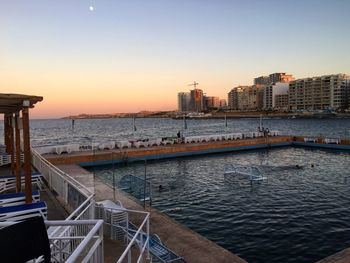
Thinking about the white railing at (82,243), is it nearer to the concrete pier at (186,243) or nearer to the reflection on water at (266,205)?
the concrete pier at (186,243)

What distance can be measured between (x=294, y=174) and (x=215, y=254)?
1643cm

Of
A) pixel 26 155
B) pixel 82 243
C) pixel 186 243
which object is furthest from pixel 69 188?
pixel 82 243

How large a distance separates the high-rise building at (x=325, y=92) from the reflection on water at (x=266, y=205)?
172m

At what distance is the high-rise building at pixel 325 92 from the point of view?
180 meters

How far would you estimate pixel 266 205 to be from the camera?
15.7 meters

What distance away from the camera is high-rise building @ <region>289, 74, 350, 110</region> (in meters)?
180

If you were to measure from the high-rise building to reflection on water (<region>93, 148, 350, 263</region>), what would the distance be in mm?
172288

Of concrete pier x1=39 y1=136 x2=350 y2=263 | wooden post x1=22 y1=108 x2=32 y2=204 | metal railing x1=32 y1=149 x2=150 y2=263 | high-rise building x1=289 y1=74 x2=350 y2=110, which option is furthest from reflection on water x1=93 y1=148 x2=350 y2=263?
high-rise building x1=289 y1=74 x2=350 y2=110

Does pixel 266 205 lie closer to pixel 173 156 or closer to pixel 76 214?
pixel 76 214

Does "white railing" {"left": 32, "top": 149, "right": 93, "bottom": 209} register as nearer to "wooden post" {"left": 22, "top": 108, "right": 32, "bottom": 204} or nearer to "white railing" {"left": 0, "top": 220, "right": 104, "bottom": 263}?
"wooden post" {"left": 22, "top": 108, "right": 32, "bottom": 204}

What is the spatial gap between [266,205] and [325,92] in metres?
190

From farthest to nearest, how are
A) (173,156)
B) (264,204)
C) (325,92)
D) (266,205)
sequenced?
(325,92)
(173,156)
(264,204)
(266,205)

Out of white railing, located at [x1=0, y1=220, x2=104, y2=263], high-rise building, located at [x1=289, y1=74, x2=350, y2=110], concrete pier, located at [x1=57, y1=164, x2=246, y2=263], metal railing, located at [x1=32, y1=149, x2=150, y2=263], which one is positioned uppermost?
high-rise building, located at [x1=289, y1=74, x2=350, y2=110]

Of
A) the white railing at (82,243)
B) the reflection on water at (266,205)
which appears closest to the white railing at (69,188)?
the white railing at (82,243)
